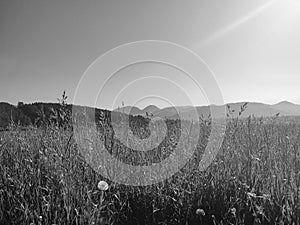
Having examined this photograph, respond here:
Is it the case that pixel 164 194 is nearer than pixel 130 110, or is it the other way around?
pixel 164 194

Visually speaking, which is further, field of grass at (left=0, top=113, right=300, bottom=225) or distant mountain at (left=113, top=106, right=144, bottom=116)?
distant mountain at (left=113, top=106, right=144, bottom=116)

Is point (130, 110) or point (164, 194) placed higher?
point (130, 110)

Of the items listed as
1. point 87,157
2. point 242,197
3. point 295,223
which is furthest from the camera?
point 87,157

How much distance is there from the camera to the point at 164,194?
2.77 m

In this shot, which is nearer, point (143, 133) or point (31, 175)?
point (31, 175)

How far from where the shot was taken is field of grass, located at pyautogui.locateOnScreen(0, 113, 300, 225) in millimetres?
2301

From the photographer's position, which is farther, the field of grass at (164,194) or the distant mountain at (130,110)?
the distant mountain at (130,110)

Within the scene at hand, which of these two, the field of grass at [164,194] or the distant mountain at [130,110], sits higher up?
the distant mountain at [130,110]

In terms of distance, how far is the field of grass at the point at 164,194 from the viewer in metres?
2.30

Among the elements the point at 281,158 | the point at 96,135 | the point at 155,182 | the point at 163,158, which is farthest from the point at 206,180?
the point at 96,135

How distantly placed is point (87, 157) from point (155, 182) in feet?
2.79

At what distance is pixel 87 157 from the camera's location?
10.4ft

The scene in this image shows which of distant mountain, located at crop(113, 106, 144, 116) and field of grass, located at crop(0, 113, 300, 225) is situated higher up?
distant mountain, located at crop(113, 106, 144, 116)

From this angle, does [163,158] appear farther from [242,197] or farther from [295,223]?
[295,223]
